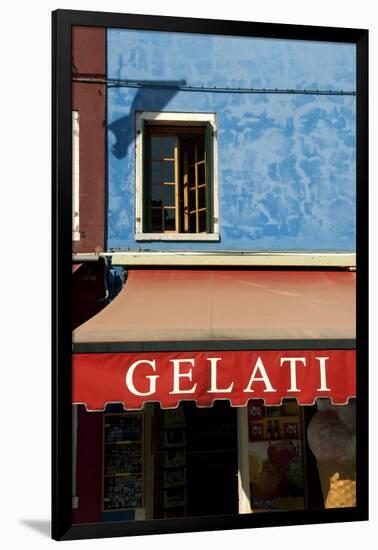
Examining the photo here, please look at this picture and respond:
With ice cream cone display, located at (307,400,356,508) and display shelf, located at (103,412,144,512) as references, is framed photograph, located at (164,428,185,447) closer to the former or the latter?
display shelf, located at (103,412,144,512)

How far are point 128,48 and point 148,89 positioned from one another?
1.95ft

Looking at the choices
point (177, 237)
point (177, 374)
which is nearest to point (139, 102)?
point (177, 237)

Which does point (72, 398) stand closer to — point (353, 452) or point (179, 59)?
point (353, 452)

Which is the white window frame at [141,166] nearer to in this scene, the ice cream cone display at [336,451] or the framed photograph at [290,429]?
the ice cream cone display at [336,451]

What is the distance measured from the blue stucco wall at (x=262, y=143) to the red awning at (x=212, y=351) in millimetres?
1299

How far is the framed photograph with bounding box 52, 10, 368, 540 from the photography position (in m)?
9.23

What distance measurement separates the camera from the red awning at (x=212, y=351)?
9.16 meters

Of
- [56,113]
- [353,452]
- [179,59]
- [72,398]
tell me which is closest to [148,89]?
[179,59]

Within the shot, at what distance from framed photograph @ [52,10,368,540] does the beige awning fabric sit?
0.11 feet

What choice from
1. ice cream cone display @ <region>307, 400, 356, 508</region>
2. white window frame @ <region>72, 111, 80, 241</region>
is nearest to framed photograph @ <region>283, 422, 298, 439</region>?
ice cream cone display @ <region>307, 400, 356, 508</region>

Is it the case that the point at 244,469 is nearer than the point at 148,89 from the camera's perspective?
No

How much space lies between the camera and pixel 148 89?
1102 centimetres

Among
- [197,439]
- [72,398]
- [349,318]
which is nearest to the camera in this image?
[72,398]

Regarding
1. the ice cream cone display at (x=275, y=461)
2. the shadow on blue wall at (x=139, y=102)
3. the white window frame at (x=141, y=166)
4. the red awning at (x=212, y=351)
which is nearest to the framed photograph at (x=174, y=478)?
the ice cream cone display at (x=275, y=461)
